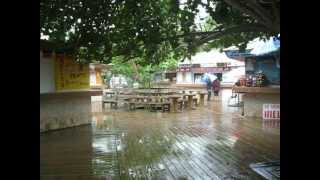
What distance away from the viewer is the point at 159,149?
10.4 meters

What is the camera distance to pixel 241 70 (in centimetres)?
4000

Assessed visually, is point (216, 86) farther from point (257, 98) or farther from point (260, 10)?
point (260, 10)

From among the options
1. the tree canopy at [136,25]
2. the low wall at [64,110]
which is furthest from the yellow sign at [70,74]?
the tree canopy at [136,25]

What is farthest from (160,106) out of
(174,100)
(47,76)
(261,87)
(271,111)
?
(47,76)

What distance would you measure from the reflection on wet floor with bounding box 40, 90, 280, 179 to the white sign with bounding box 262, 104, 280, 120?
1.75ft

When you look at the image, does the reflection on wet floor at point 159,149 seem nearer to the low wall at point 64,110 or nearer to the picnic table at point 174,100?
the low wall at point 64,110

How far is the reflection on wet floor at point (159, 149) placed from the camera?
790cm

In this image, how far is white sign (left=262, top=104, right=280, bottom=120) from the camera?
1656 cm

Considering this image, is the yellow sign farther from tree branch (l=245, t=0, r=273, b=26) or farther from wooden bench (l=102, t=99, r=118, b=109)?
tree branch (l=245, t=0, r=273, b=26)

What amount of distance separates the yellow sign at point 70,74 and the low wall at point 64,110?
1.01 feet

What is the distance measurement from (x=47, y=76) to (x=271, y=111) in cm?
848
